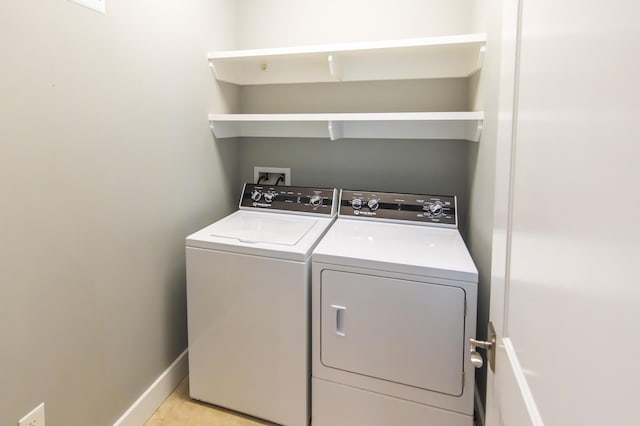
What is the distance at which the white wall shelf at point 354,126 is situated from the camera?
1.83 m

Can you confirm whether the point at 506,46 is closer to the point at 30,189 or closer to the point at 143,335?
the point at 30,189

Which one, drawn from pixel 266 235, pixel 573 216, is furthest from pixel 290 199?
pixel 573 216

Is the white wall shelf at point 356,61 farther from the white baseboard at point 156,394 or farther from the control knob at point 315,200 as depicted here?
the white baseboard at point 156,394

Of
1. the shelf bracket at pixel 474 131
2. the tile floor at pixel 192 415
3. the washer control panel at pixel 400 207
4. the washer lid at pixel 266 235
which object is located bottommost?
the tile floor at pixel 192 415

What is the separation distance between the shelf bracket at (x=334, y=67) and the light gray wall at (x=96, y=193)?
2.28 feet

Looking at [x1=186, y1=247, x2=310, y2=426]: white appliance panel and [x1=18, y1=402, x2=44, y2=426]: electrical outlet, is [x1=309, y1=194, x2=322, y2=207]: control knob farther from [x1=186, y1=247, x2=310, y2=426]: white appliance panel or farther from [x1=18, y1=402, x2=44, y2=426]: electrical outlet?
[x1=18, y1=402, x2=44, y2=426]: electrical outlet

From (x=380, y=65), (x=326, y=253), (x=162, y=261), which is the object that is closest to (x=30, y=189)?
(x=162, y=261)

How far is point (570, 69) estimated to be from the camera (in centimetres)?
46

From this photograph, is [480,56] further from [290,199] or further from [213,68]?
[213,68]

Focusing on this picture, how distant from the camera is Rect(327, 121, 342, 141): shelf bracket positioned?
1.98m

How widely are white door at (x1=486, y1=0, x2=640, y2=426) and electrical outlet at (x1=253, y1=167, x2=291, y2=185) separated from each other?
5.93 feet

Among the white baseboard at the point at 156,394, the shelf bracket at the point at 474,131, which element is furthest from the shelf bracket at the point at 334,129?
the white baseboard at the point at 156,394

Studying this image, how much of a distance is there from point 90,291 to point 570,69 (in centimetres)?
161

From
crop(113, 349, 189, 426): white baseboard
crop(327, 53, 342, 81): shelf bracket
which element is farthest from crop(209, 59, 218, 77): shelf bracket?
crop(113, 349, 189, 426): white baseboard
